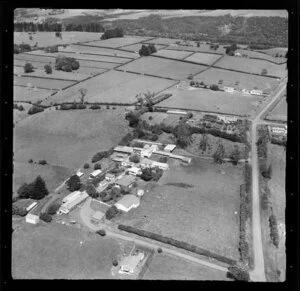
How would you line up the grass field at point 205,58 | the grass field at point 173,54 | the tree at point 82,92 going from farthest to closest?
the grass field at point 205,58
the grass field at point 173,54
the tree at point 82,92

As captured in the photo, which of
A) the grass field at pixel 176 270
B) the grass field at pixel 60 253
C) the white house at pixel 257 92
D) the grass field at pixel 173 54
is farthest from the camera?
the grass field at pixel 173 54

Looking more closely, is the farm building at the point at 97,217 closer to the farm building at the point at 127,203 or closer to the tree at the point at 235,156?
the farm building at the point at 127,203

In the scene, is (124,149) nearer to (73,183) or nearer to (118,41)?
(73,183)

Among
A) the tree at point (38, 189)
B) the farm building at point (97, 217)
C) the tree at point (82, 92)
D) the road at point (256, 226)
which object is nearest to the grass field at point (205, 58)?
the tree at point (82, 92)

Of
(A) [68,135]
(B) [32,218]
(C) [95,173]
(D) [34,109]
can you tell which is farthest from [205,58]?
(B) [32,218]

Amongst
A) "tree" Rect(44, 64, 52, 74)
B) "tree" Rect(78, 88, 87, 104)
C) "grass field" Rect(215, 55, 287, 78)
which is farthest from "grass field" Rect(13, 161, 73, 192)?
"grass field" Rect(215, 55, 287, 78)

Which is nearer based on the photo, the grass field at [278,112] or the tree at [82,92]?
the grass field at [278,112]

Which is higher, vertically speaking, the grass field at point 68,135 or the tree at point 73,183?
the grass field at point 68,135

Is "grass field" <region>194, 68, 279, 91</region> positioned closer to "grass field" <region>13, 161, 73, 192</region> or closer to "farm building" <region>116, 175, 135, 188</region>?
"farm building" <region>116, 175, 135, 188</region>
